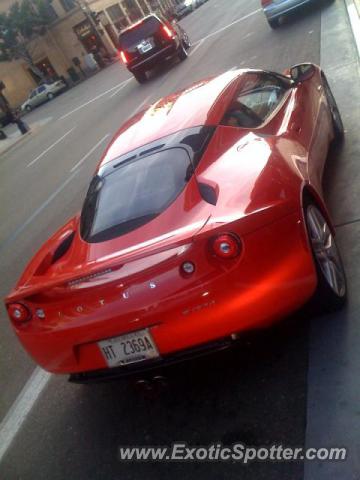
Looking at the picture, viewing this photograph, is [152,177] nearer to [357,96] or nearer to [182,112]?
[182,112]

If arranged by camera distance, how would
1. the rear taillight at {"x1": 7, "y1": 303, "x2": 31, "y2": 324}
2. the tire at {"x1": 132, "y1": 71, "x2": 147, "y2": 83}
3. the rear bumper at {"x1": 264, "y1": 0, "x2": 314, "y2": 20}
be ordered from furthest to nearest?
1. the tire at {"x1": 132, "y1": 71, "x2": 147, "y2": 83}
2. the rear bumper at {"x1": 264, "y1": 0, "x2": 314, "y2": 20}
3. the rear taillight at {"x1": 7, "y1": 303, "x2": 31, "y2": 324}

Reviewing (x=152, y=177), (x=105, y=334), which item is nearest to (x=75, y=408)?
(x=105, y=334)

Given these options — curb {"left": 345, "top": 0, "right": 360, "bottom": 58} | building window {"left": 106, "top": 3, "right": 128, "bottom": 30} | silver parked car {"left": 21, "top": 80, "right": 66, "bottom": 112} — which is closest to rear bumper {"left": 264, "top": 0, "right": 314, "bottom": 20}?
curb {"left": 345, "top": 0, "right": 360, "bottom": 58}

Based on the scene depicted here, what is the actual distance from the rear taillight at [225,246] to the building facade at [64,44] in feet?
167

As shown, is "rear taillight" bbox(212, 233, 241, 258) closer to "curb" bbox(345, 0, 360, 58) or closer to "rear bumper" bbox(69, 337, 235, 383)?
"rear bumper" bbox(69, 337, 235, 383)

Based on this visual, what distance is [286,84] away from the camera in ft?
16.9

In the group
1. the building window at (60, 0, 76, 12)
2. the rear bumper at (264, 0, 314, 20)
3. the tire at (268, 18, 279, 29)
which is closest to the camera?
the rear bumper at (264, 0, 314, 20)

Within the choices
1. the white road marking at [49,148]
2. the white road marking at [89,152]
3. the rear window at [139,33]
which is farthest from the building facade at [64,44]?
the white road marking at [89,152]

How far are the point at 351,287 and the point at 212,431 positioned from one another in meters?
1.38

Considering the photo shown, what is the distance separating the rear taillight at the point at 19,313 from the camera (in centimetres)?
336

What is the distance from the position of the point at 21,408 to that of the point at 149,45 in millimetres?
18115

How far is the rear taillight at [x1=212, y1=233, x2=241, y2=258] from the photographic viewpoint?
291 cm

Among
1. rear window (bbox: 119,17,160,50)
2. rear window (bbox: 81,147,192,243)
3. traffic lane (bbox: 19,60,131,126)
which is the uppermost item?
rear window (bbox: 119,17,160,50)

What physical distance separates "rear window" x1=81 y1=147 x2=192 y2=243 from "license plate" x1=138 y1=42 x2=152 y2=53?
1726 centimetres
